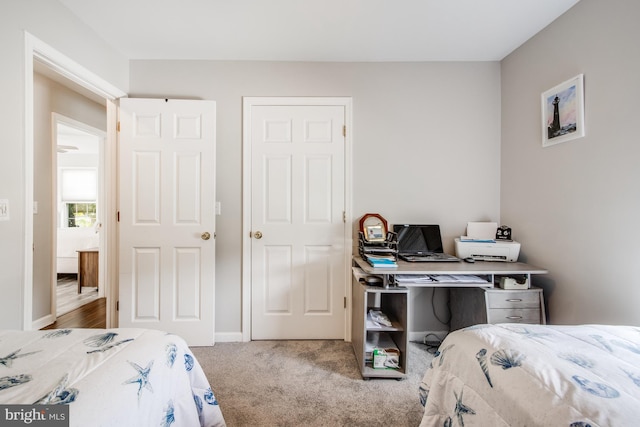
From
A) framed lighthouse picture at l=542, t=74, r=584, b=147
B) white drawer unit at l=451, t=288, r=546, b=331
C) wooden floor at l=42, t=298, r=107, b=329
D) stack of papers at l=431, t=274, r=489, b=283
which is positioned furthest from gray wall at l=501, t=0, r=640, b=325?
wooden floor at l=42, t=298, r=107, b=329

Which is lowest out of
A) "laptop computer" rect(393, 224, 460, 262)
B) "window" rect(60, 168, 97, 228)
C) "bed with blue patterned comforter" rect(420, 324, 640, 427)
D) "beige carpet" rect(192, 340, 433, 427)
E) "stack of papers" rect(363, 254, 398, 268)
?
"beige carpet" rect(192, 340, 433, 427)

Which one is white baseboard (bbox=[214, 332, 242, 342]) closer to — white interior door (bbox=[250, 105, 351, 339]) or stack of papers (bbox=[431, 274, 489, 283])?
white interior door (bbox=[250, 105, 351, 339])

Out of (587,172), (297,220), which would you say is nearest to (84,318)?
(297,220)

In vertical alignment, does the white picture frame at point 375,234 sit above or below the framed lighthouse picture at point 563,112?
below

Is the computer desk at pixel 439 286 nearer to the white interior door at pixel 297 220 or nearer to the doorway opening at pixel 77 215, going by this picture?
the white interior door at pixel 297 220

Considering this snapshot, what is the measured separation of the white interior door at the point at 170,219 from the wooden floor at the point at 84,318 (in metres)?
0.84

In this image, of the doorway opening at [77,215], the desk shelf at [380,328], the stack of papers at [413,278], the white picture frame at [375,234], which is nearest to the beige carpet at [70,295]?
the doorway opening at [77,215]

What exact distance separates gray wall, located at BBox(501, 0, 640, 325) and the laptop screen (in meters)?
0.63

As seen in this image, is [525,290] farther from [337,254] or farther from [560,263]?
[337,254]

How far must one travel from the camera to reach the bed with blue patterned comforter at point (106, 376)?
631 millimetres

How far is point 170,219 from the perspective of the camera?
7.10ft

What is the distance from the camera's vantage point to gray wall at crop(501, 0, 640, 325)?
4.45ft

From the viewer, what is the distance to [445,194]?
227cm

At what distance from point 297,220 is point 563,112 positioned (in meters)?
2.06
